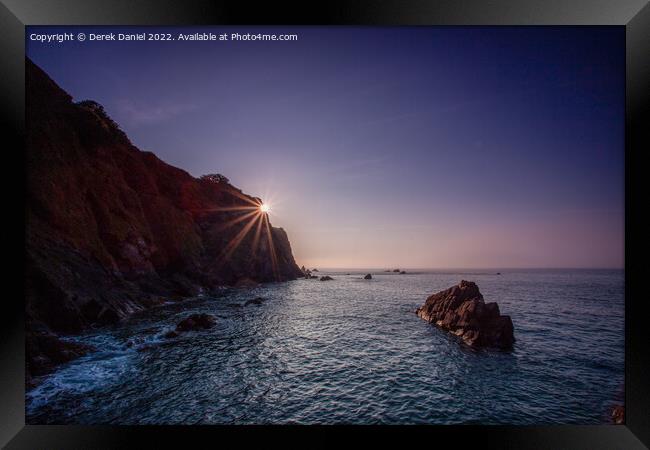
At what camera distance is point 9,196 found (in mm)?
6387

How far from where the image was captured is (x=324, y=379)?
32.8 ft

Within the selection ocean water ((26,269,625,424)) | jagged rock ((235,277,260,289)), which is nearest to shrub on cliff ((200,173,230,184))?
jagged rock ((235,277,260,289))

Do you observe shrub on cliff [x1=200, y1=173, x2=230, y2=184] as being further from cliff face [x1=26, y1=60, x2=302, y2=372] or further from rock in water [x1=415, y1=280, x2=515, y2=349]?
rock in water [x1=415, y1=280, x2=515, y2=349]

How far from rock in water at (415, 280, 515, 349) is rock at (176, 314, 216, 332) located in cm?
1773

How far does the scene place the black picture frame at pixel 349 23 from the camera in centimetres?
623

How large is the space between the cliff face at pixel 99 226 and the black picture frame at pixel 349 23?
542 millimetres

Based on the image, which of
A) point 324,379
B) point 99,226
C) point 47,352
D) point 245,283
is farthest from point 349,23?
point 245,283

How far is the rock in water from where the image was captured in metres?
15.3

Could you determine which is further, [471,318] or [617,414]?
[471,318]

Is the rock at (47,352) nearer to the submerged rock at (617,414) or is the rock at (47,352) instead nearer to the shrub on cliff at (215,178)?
the submerged rock at (617,414)

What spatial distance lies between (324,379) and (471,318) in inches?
491

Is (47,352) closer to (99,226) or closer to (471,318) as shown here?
(99,226)

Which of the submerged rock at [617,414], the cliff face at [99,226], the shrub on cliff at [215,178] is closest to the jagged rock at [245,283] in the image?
the cliff face at [99,226]

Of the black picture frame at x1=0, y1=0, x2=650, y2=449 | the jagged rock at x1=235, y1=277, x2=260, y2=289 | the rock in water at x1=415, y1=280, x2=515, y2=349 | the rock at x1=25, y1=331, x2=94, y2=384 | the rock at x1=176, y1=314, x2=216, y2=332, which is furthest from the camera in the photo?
the jagged rock at x1=235, y1=277, x2=260, y2=289
